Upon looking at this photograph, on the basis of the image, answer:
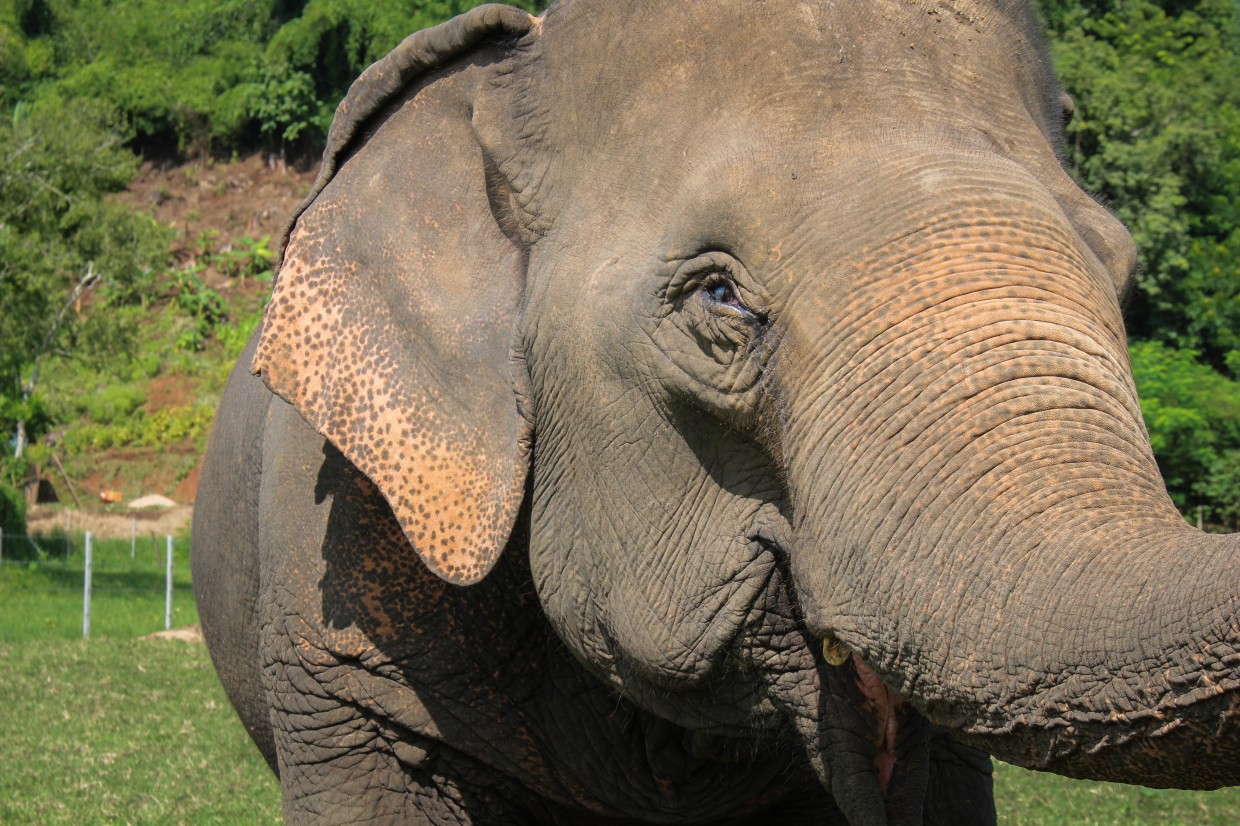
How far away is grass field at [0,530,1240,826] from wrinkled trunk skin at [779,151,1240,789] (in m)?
5.54

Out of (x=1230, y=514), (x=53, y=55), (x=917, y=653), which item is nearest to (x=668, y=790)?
(x=917, y=653)


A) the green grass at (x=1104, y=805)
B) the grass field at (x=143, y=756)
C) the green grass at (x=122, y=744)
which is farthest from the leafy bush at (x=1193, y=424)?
the green grass at (x=122, y=744)

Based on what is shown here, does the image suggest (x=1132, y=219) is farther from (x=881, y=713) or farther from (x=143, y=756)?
(x=881, y=713)

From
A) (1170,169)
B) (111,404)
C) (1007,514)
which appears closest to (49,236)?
(111,404)

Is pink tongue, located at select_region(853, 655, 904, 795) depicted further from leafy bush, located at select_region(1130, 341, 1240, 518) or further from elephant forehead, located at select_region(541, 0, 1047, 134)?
leafy bush, located at select_region(1130, 341, 1240, 518)

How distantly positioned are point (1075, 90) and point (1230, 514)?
8.81 meters

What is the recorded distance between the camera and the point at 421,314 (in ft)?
10.8

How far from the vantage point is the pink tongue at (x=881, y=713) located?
A: 286cm

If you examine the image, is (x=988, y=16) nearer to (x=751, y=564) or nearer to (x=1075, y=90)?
(x=751, y=564)

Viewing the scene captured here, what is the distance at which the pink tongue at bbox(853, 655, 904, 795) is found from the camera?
2855mm

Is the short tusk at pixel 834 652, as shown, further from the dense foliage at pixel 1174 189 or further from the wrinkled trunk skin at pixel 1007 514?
the dense foliage at pixel 1174 189

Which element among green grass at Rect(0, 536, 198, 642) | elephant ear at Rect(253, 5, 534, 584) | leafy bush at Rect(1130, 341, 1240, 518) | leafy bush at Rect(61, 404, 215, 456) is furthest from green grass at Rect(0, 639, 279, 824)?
leafy bush at Rect(61, 404, 215, 456)

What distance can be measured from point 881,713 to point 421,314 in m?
1.27

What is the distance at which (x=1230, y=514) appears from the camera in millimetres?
22312
